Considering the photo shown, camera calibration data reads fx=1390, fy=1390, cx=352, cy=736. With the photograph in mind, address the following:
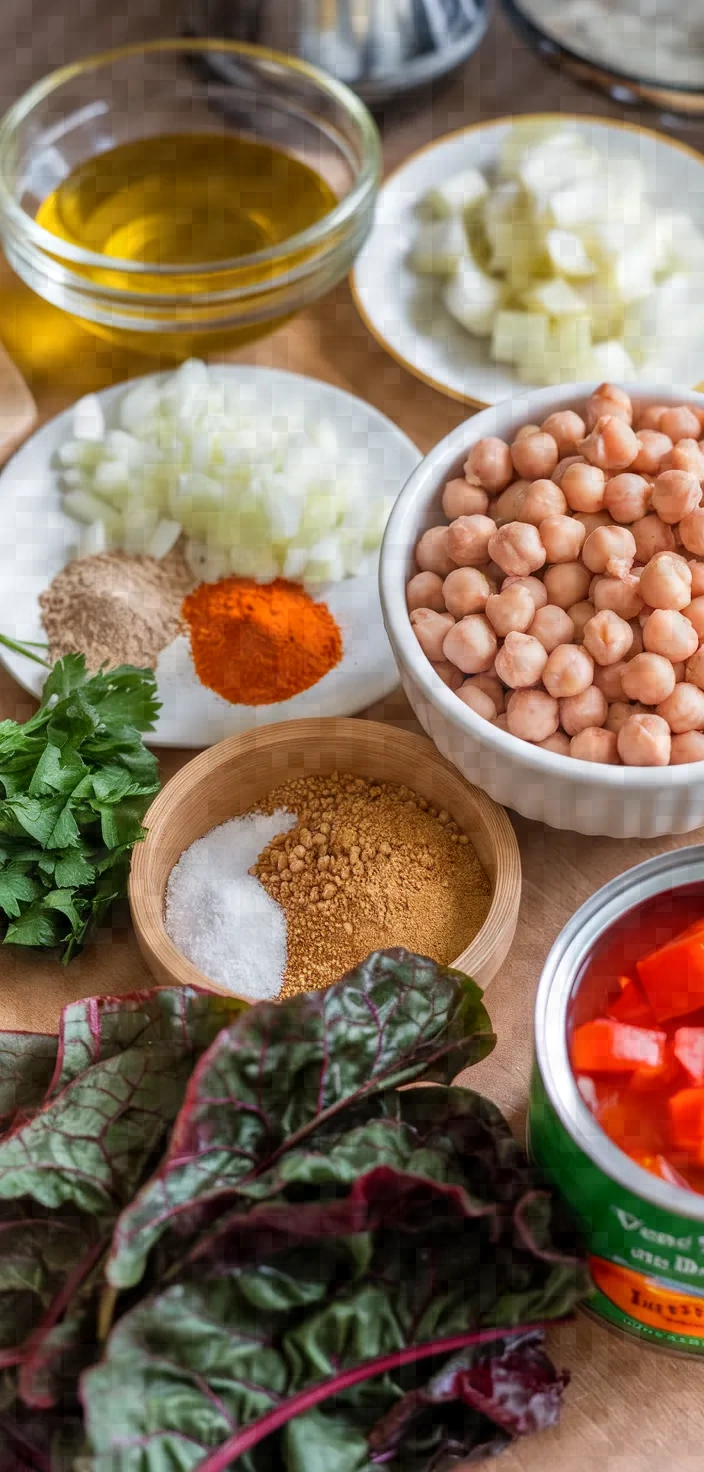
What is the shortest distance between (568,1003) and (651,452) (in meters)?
0.49

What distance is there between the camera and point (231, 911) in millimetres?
1132

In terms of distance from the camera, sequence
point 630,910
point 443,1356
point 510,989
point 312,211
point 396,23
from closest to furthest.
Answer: point 443,1356 → point 630,910 → point 510,989 → point 312,211 → point 396,23

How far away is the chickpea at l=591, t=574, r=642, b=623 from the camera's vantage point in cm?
109

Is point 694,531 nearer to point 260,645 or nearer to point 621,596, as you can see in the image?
point 621,596

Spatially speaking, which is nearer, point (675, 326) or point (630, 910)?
point (630, 910)

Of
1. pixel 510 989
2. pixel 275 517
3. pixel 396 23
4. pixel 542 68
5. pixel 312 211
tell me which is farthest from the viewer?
pixel 542 68

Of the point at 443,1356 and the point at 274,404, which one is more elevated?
the point at 274,404

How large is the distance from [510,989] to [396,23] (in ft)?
3.95

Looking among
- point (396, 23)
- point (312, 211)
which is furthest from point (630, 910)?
point (396, 23)

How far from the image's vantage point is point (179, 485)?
53.9 inches

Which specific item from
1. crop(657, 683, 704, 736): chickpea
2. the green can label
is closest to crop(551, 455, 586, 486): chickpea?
crop(657, 683, 704, 736): chickpea

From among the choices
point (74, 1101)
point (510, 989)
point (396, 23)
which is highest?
point (396, 23)

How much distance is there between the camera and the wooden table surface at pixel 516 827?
3.07ft

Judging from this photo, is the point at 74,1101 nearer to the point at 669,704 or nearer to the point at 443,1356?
the point at 443,1356
